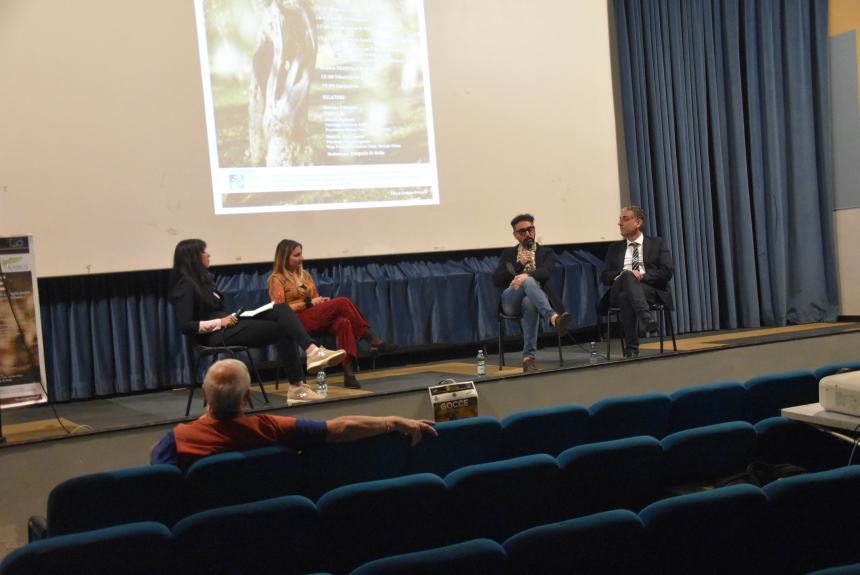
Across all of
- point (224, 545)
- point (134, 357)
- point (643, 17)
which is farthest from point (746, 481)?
point (643, 17)

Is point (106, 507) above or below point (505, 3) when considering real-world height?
below

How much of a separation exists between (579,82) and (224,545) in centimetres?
565

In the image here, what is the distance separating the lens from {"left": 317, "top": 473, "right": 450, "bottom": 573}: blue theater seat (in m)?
1.99

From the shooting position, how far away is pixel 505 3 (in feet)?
21.3

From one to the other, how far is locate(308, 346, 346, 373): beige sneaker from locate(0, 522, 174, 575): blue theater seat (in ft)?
8.19

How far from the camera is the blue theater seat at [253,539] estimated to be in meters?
1.84

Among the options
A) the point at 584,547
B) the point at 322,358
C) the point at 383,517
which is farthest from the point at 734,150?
the point at 584,547

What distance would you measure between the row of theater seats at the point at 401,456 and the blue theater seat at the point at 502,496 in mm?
429

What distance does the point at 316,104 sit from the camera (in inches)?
226

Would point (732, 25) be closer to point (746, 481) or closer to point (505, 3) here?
point (505, 3)

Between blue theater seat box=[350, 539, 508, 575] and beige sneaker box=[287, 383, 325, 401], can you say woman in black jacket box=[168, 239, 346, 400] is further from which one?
blue theater seat box=[350, 539, 508, 575]

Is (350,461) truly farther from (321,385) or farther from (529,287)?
(529,287)

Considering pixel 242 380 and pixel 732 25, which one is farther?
pixel 732 25

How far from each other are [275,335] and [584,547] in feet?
9.89
